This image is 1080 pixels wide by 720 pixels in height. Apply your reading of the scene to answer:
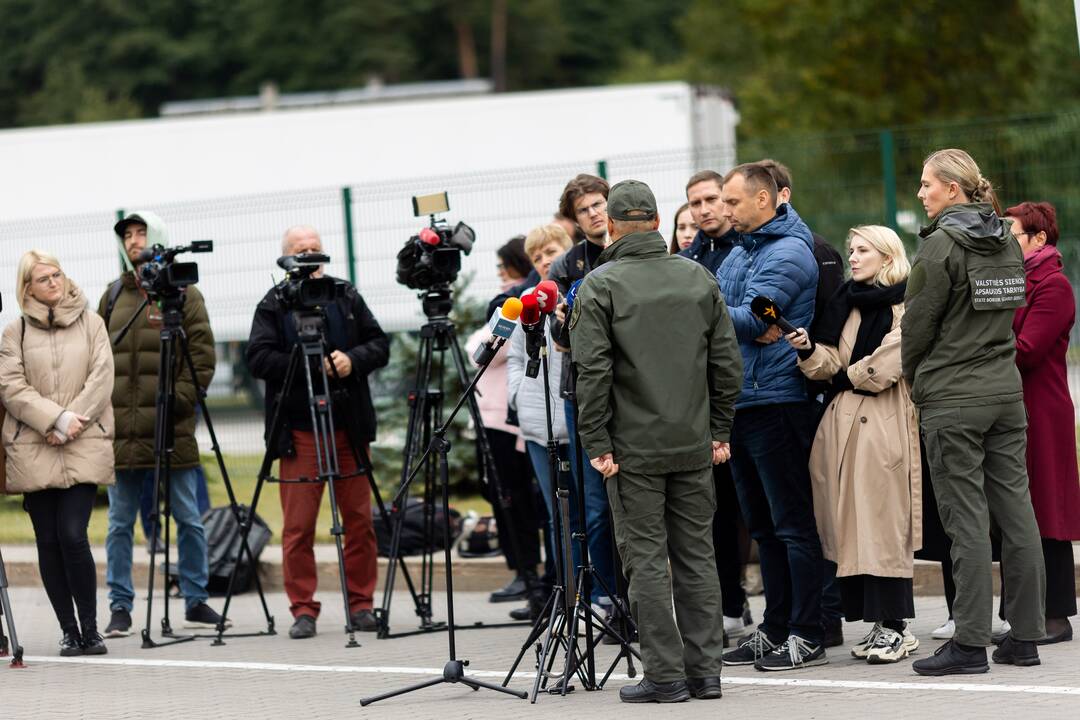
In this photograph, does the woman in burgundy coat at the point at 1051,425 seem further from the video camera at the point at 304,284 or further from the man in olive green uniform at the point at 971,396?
the video camera at the point at 304,284

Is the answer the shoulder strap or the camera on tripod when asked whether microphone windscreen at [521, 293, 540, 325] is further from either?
the shoulder strap

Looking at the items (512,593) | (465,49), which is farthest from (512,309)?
(465,49)

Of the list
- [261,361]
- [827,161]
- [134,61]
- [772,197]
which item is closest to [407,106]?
[827,161]

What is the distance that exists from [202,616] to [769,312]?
397 centimetres

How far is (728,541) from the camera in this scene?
26.4 ft

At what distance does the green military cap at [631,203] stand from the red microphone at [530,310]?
1.58ft

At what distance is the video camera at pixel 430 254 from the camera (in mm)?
8711

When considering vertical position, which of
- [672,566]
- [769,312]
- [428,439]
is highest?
[769,312]

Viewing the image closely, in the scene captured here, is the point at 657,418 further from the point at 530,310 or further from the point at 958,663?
the point at 958,663

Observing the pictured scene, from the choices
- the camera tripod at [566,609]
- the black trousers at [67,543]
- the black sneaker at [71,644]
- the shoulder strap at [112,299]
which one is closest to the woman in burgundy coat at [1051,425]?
the camera tripod at [566,609]

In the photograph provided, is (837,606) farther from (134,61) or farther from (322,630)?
(134,61)

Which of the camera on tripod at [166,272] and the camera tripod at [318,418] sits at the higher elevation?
the camera on tripod at [166,272]

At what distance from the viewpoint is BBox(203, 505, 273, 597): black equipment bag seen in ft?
33.8

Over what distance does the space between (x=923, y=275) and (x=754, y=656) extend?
187 cm
